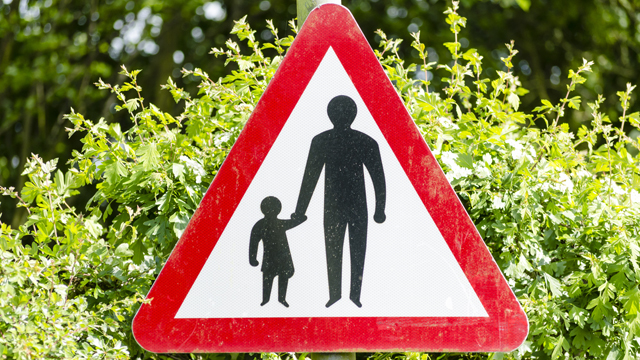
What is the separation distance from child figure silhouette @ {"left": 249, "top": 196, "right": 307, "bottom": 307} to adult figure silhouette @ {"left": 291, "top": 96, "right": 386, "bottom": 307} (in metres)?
0.04

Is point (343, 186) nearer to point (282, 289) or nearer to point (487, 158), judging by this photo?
point (282, 289)

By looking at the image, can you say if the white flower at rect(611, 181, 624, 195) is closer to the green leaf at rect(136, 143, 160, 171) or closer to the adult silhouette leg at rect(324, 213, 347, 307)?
the adult silhouette leg at rect(324, 213, 347, 307)

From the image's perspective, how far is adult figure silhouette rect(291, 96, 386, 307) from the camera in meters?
1.23

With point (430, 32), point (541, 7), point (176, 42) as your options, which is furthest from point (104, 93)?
point (541, 7)

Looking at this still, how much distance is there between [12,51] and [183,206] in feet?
20.6

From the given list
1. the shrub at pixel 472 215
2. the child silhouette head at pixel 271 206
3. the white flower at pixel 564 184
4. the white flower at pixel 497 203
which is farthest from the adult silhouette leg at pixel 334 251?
the white flower at pixel 564 184

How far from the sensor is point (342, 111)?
130 centimetres

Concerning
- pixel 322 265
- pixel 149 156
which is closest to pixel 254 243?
pixel 322 265

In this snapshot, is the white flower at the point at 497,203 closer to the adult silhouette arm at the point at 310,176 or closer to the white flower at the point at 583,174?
the white flower at the point at 583,174

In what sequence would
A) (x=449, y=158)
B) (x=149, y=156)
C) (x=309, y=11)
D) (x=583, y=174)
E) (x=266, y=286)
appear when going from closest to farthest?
(x=266, y=286)
(x=309, y=11)
(x=149, y=156)
(x=449, y=158)
(x=583, y=174)

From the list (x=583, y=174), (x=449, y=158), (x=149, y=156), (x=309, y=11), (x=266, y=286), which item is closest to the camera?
(x=266, y=286)

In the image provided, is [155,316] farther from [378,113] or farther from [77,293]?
[378,113]

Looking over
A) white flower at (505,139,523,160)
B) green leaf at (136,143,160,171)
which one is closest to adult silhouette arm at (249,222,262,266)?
green leaf at (136,143,160,171)

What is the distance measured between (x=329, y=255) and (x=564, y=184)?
89cm
